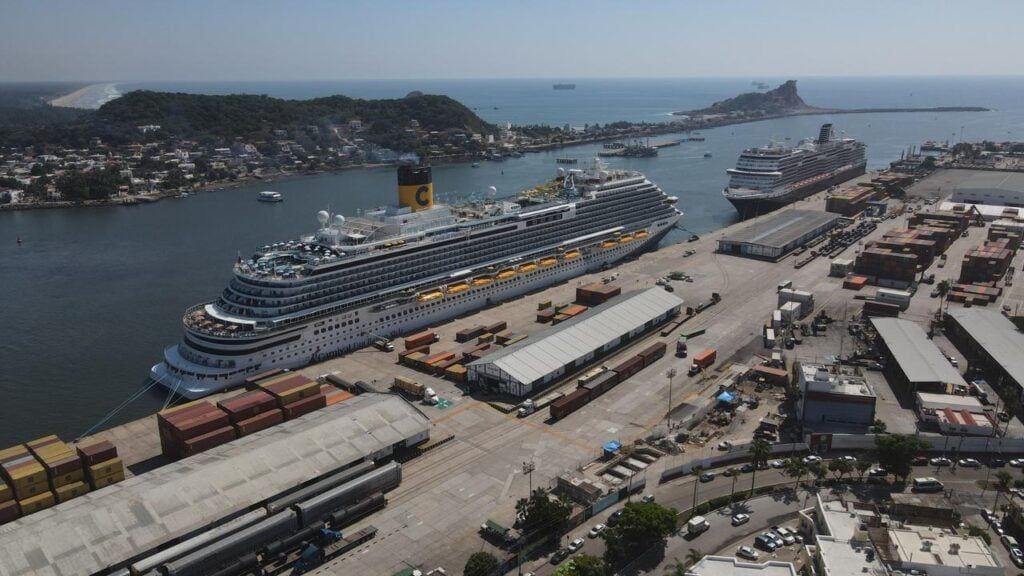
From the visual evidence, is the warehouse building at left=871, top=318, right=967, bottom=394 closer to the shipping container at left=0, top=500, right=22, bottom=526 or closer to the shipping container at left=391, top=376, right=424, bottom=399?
the shipping container at left=391, top=376, right=424, bottom=399

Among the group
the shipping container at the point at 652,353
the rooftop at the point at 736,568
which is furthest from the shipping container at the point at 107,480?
the shipping container at the point at 652,353

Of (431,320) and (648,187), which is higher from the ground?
(648,187)

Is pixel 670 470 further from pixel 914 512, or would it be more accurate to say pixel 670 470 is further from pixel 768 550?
pixel 914 512

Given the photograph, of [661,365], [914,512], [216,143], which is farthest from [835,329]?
[216,143]

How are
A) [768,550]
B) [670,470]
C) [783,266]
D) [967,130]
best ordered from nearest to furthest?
[768,550]
[670,470]
[783,266]
[967,130]

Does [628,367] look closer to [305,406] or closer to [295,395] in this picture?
[305,406]

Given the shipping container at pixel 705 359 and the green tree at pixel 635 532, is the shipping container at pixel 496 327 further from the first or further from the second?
the green tree at pixel 635 532
